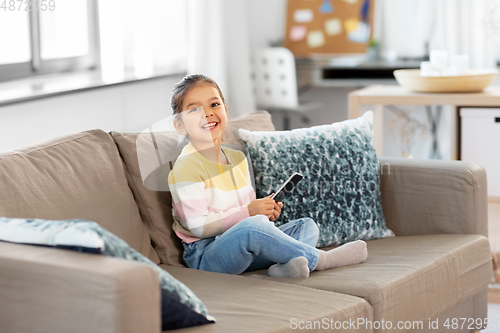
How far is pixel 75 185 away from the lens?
1.57m

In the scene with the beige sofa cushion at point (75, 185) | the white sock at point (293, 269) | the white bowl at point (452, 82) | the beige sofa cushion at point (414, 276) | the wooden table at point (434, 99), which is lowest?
the beige sofa cushion at point (414, 276)

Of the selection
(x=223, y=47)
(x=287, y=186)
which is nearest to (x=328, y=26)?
(x=223, y=47)

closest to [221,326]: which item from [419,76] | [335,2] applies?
[419,76]

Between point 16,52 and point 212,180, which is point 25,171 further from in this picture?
point 16,52

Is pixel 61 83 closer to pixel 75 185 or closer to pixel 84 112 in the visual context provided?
pixel 84 112

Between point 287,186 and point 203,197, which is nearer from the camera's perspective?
point 203,197

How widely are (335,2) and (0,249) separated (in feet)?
12.4

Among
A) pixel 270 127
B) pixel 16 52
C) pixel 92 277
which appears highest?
pixel 16 52

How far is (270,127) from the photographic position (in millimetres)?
2113

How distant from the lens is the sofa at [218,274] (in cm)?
104

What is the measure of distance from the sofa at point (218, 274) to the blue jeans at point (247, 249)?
41mm

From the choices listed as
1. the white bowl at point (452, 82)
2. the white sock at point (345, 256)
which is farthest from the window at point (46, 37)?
the white sock at point (345, 256)

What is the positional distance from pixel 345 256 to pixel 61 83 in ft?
6.46

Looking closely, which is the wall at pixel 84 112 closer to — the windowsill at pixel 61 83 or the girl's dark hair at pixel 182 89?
the windowsill at pixel 61 83
